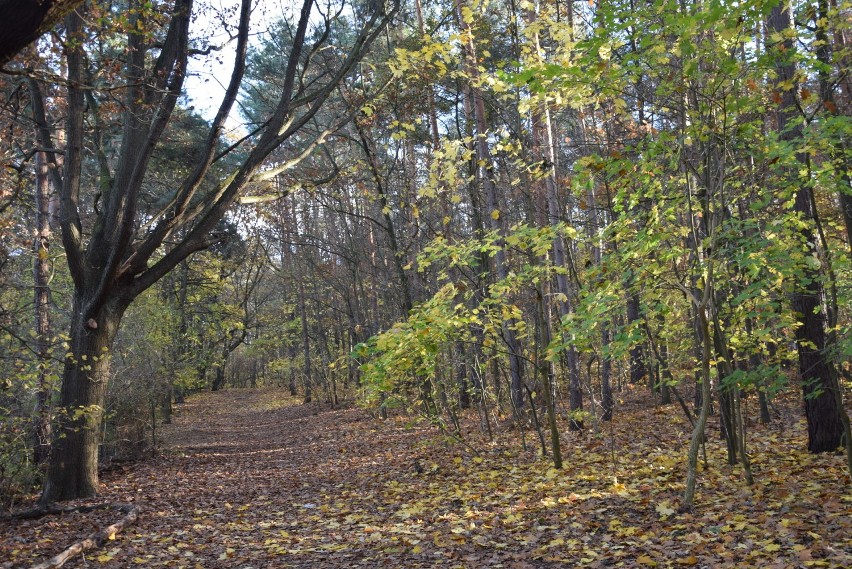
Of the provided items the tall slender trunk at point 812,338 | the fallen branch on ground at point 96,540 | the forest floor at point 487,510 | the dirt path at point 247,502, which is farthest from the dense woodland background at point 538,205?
the fallen branch on ground at point 96,540

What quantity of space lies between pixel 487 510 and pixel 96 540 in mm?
3822

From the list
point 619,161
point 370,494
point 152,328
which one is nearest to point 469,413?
point 370,494

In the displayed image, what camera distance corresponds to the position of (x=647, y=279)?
611cm

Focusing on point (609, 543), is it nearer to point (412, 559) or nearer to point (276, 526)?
point (412, 559)

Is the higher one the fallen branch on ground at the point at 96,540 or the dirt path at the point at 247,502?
the fallen branch on ground at the point at 96,540

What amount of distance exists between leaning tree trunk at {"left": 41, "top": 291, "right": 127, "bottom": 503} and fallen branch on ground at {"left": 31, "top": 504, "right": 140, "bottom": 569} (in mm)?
1240

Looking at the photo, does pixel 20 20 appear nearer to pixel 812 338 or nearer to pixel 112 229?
pixel 112 229

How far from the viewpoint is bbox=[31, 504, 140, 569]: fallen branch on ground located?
5156 millimetres

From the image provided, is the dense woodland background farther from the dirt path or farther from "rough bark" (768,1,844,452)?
the dirt path

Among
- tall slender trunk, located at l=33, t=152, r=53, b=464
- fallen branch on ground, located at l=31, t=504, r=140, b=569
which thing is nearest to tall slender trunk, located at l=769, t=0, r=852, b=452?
fallen branch on ground, located at l=31, t=504, r=140, b=569

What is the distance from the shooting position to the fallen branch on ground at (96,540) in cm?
516

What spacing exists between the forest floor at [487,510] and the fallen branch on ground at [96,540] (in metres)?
0.09

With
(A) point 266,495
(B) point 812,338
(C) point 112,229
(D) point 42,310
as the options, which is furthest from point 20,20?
(D) point 42,310

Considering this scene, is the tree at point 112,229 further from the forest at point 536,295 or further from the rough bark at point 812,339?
the rough bark at point 812,339
